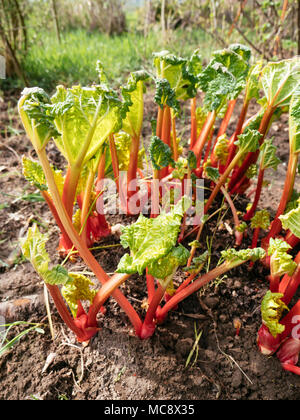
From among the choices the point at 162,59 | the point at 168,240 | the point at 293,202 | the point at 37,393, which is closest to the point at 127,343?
the point at 37,393

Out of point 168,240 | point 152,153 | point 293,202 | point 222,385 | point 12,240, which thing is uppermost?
point 152,153

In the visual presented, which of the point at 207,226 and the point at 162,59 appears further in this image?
the point at 207,226

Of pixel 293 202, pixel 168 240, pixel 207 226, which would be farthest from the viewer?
pixel 207 226

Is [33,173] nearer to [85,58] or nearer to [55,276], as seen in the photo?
[55,276]

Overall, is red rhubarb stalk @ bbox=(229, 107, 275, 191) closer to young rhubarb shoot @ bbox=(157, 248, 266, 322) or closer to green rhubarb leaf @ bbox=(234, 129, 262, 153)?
green rhubarb leaf @ bbox=(234, 129, 262, 153)

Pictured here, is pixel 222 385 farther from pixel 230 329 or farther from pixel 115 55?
pixel 115 55

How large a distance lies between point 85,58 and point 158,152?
11.3 ft

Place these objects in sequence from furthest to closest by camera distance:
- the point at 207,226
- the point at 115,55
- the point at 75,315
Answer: the point at 115,55 < the point at 207,226 < the point at 75,315

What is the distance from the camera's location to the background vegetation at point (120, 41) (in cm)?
330

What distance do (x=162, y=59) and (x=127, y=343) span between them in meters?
1.19

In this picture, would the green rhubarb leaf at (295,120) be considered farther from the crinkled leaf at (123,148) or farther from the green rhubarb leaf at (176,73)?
the crinkled leaf at (123,148)

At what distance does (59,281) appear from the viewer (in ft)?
3.60

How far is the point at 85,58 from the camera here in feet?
13.8

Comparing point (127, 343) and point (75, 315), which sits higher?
point (75, 315)
